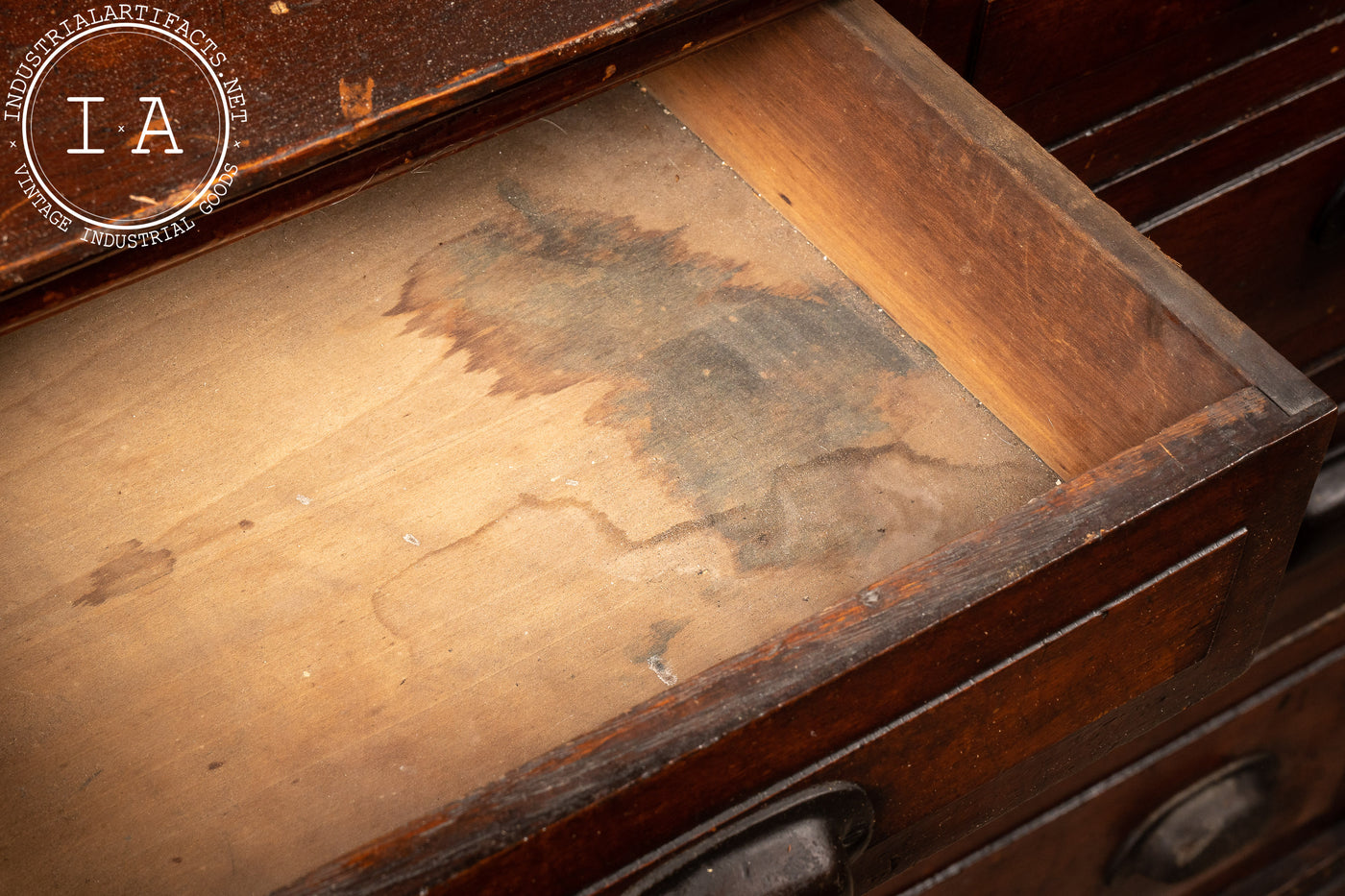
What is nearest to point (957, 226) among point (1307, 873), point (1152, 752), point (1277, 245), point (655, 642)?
point (655, 642)

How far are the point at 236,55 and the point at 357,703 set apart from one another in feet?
1.14

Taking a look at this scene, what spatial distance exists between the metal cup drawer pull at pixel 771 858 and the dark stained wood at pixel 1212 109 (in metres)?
0.70

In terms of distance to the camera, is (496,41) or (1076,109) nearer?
(496,41)

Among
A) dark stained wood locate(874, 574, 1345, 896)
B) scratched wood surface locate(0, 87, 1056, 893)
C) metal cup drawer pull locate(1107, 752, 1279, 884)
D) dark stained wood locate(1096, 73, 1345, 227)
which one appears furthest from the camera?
metal cup drawer pull locate(1107, 752, 1279, 884)

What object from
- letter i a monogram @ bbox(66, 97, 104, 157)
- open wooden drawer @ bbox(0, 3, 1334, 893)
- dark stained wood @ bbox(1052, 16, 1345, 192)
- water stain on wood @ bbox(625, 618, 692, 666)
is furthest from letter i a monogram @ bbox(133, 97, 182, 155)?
dark stained wood @ bbox(1052, 16, 1345, 192)

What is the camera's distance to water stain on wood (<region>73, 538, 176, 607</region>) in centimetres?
64

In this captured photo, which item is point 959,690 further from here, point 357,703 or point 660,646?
point 357,703

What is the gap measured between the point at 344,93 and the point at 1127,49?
0.68 meters

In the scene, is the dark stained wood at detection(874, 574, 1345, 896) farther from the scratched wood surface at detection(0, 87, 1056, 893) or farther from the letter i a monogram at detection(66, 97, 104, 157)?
the letter i a monogram at detection(66, 97, 104, 157)

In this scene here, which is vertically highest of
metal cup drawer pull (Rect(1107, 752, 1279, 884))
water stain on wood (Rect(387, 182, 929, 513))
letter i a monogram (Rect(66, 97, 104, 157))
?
letter i a monogram (Rect(66, 97, 104, 157))

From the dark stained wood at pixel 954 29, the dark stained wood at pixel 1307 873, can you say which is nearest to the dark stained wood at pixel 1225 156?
the dark stained wood at pixel 954 29

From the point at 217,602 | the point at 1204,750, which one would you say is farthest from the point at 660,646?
the point at 1204,750

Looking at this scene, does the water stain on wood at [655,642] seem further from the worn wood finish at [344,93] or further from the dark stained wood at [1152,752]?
the dark stained wood at [1152,752]

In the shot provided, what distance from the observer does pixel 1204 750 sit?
147 centimetres
